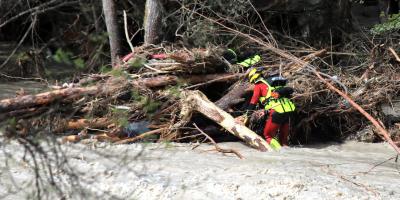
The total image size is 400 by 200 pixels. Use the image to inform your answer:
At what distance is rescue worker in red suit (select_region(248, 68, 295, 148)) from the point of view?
834cm

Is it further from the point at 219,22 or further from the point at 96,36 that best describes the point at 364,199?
the point at 219,22

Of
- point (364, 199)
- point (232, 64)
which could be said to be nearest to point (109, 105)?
point (232, 64)

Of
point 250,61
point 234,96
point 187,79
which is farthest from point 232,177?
point 250,61

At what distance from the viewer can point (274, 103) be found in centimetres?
841

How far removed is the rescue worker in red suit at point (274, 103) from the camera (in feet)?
27.3

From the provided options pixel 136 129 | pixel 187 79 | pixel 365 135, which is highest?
pixel 187 79

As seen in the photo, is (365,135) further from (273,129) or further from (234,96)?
(234,96)

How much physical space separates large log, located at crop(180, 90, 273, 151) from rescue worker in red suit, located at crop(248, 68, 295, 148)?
34 cm

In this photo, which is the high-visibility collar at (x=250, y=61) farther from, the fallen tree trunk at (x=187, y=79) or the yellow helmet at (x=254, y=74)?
the yellow helmet at (x=254, y=74)

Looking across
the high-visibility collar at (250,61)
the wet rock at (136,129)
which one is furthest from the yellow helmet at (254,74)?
the wet rock at (136,129)

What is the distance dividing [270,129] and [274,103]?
389 mm

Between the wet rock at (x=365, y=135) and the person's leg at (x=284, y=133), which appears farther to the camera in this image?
the wet rock at (x=365, y=135)

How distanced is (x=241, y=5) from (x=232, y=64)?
215 centimetres

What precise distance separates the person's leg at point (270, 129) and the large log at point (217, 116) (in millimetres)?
458
